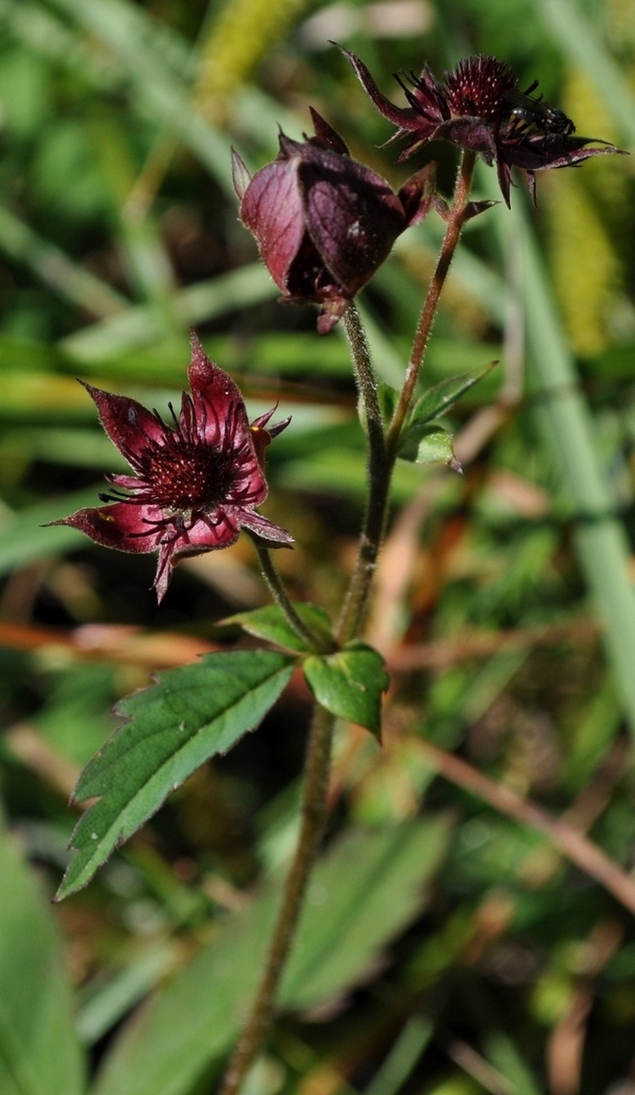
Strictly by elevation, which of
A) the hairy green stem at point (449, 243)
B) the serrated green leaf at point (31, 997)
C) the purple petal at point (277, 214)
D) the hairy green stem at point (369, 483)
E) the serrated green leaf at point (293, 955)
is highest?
the purple petal at point (277, 214)

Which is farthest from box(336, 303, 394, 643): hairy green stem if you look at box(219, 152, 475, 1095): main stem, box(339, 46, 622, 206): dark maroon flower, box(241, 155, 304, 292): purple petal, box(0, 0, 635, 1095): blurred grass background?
box(0, 0, 635, 1095): blurred grass background

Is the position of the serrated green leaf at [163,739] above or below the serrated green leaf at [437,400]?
below

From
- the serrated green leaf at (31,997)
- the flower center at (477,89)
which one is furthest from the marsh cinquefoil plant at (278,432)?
the serrated green leaf at (31,997)

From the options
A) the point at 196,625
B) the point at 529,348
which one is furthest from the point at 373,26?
the point at 196,625

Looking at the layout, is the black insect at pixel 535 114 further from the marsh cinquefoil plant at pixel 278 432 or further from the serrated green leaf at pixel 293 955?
the serrated green leaf at pixel 293 955

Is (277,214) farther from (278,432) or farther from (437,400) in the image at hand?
(437,400)

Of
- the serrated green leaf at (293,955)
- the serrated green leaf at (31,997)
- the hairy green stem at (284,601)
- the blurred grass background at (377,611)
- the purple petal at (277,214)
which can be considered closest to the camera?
the purple petal at (277,214)

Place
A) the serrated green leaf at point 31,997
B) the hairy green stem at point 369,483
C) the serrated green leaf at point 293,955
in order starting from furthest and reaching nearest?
the serrated green leaf at point 293,955
the serrated green leaf at point 31,997
the hairy green stem at point 369,483
